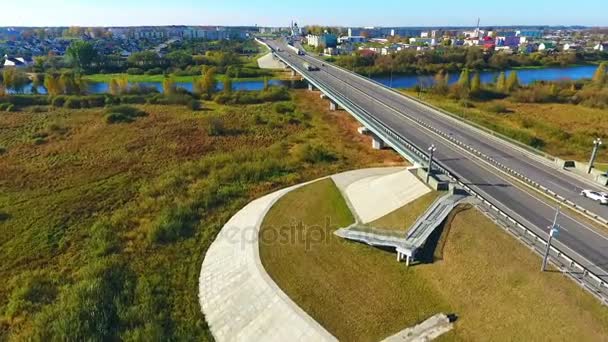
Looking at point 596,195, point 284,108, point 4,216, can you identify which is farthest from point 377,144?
point 4,216

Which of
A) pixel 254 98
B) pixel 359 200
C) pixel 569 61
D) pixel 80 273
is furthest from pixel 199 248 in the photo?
pixel 569 61

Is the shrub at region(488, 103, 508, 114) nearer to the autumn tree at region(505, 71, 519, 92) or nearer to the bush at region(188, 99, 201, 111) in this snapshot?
the autumn tree at region(505, 71, 519, 92)

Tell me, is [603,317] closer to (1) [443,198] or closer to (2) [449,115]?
(1) [443,198]

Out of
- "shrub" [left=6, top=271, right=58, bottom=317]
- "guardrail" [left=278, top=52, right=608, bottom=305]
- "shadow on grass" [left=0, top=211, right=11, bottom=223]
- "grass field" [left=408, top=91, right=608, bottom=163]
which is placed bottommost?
"shrub" [left=6, top=271, right=58, bottom=317]

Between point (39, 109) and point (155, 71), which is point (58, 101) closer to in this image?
point (39, 109)

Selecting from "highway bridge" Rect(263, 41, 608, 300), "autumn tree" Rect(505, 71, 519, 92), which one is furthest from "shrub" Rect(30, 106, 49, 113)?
"autumn tree" Rect(505, 71, 519, 92)

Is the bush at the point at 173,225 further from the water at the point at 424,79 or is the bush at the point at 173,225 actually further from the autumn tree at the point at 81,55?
the autumn tree at the point at 81,55
